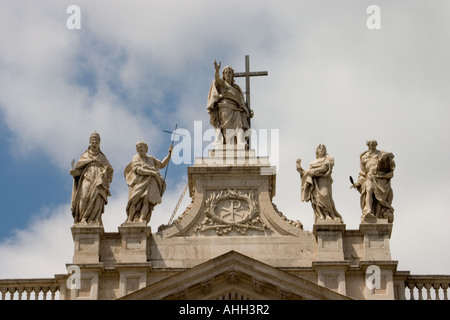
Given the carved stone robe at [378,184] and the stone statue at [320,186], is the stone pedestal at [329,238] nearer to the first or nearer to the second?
the stone statue at [320,186]

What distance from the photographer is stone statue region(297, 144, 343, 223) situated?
145ft

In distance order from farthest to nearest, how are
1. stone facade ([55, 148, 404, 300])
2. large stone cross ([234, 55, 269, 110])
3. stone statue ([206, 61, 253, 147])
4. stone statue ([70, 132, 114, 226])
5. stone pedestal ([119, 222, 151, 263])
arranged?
large stone cross ([234, 55, 269, 110]), stone statue ([206, 61, 253, 147]), stone statue ([70, 132, 114, 226]), stone pedestal ([119, 222, 151, 263]), stone facade ([55, 148, 404, 300])

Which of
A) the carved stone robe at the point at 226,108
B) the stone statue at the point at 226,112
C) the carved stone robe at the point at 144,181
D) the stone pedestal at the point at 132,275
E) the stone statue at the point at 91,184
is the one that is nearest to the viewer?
the stone pedestal at the point at 132,275

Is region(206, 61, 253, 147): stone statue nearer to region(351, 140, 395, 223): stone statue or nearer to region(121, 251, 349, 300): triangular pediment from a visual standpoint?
region(351, 140, 395, 223): stone statue

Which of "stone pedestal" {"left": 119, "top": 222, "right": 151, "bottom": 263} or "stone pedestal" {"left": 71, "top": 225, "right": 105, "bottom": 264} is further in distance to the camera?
"stone pedestal" {"left": 119, "top": 222, "right": 151, "bottom": 263}

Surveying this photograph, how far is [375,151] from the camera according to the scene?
4497 centimetres

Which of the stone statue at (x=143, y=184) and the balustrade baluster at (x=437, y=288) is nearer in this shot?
the balustrade baluster at (x=437, y=288)

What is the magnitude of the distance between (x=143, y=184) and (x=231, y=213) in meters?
2.33

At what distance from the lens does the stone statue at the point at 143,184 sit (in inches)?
1748

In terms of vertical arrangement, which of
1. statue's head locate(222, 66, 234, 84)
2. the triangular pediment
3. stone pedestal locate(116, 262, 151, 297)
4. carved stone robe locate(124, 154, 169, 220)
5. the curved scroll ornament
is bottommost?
the triangular pediment

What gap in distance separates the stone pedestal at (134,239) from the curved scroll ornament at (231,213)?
137 centimetres

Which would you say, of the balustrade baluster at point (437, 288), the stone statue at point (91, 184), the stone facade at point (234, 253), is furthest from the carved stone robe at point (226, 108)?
the balustrade baluster at point (437, 288)

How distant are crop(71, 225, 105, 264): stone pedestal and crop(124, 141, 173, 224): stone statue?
96cm

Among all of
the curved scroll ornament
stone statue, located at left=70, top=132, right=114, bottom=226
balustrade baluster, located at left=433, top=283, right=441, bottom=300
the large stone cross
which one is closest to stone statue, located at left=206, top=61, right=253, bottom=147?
the large stone cross
